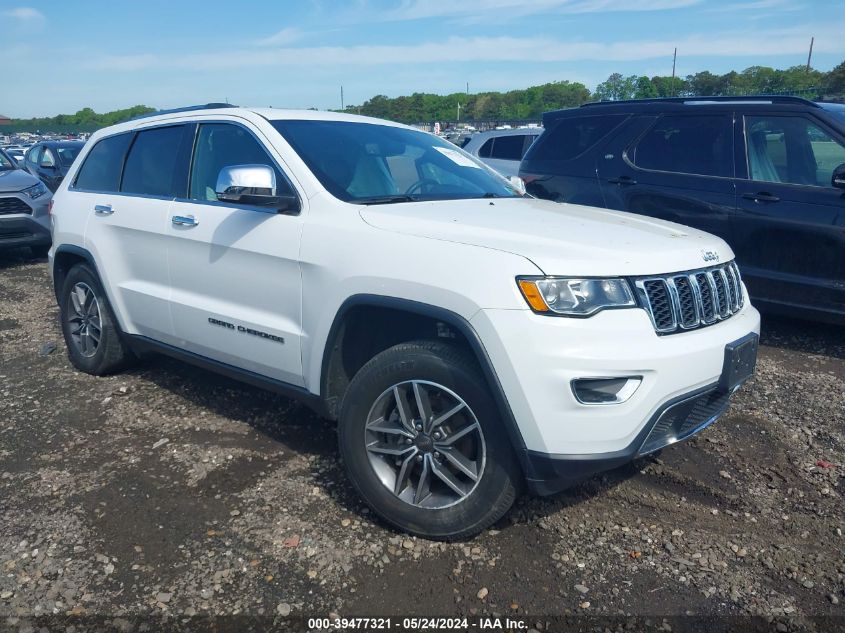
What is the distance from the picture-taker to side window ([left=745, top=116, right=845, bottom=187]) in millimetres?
5449

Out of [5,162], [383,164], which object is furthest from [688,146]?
[5,162]

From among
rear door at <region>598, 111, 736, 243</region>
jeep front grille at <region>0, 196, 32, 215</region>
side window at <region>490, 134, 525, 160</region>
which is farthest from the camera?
side window at <region>490, 134, 525, 160</region>

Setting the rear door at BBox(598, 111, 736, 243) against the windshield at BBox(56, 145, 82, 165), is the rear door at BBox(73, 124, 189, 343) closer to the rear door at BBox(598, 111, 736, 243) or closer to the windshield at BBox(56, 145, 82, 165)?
the rear door at BBox(598, 111, 736, 243)

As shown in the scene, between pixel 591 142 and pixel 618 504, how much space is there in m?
4.22

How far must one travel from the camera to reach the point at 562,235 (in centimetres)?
291

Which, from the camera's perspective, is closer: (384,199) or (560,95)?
(384,199)

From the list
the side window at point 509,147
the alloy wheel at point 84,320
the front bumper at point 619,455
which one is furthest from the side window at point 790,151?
the side window at point 509,147

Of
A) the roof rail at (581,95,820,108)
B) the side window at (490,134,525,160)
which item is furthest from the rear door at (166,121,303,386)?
the side window at (490,134,525,160)

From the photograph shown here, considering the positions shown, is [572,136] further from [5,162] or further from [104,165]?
[5,162]

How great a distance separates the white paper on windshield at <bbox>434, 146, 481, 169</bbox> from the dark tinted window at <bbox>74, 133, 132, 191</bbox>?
7.04 feet

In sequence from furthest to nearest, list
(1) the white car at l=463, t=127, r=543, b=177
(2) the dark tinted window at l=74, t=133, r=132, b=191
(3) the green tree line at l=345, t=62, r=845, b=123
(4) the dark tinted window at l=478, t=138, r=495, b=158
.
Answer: (3) the green tree line at l=345, t=62, r=845, b=123 < (4) the dark tinted window at l=478, t=138, r=495, b=158 < (1) the white car at l=463, t=127, r=543, b=177 < (2) the dark tinted window at l=74, t=133, r=132, b=191

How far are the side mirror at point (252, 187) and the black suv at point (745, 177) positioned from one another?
150 inches

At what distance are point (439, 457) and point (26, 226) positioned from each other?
362 inches

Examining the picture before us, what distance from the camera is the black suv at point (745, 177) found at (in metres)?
5.32
